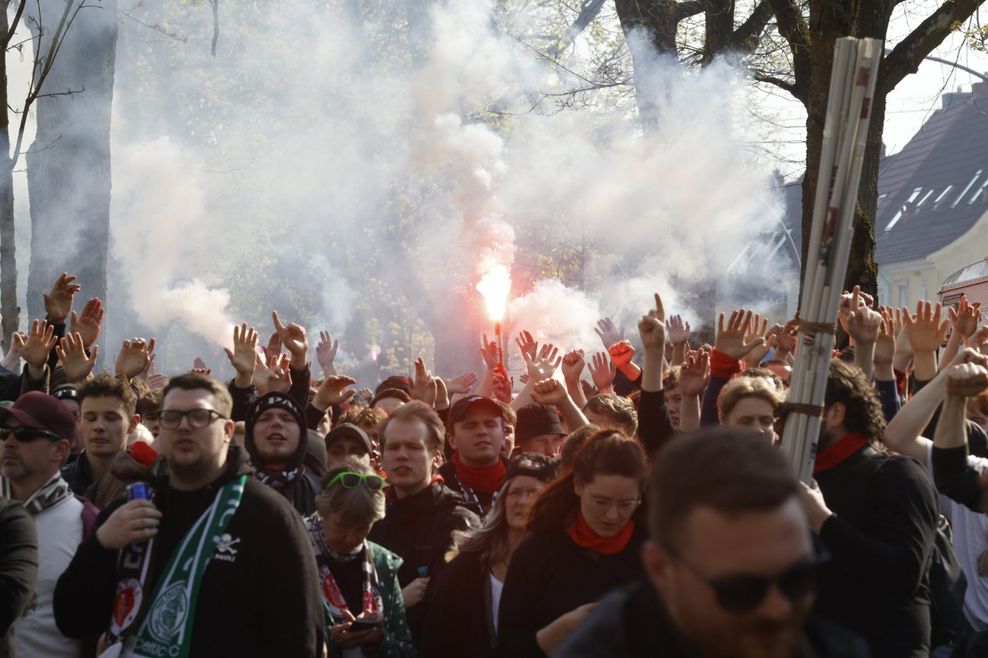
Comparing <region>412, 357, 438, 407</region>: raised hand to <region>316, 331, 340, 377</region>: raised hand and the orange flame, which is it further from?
the orange flame

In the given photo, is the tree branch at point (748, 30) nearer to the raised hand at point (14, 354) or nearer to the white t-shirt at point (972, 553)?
the raised hand at point (14, 354)

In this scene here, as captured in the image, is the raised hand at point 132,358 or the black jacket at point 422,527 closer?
the black jacket at point 422,527

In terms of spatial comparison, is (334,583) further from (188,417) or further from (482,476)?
(482,476)

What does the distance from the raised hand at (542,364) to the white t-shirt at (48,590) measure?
9.98ft

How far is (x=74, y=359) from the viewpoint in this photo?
7582 millimetres

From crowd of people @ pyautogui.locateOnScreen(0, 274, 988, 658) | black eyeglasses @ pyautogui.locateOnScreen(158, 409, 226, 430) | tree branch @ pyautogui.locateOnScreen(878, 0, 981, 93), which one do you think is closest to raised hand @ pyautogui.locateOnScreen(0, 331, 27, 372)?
crowd of people @ pyautogui.locateOnScreen(0, 274, 988, 658)

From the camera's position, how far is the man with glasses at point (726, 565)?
1.87m

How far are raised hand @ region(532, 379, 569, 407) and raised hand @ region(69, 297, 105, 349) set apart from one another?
10.8 feet

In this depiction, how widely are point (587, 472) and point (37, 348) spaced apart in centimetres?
443

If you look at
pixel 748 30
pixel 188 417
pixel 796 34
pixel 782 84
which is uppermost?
pixel 748 30

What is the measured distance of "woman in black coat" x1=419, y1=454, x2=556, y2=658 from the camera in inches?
176

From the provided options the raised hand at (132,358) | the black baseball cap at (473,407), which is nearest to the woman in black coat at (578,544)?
the black baseball cap at (473,407)

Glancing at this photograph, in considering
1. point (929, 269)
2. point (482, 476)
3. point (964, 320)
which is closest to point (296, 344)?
point (482, 476)

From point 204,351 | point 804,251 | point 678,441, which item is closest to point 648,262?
point 804,251
